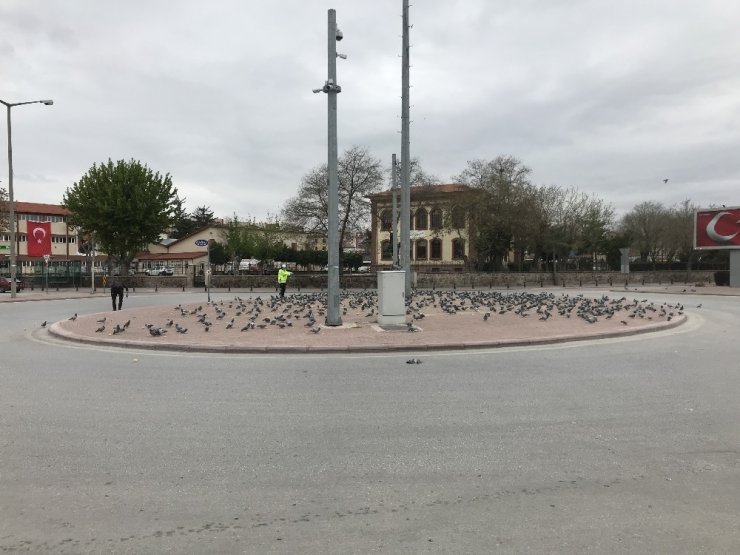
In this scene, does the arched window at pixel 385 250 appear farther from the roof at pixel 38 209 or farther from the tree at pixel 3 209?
the roof at pixel 38 209

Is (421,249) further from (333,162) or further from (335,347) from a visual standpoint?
(335,347)

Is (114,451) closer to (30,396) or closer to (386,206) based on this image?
(30,396)

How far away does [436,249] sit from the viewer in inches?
2512

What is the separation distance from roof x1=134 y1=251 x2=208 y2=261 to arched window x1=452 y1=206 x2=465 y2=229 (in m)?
37.8

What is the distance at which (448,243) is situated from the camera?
63.0m

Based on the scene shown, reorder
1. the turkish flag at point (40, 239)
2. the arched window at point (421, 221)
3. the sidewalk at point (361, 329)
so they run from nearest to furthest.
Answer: the sidewalk at point (361, 329)
the turkish flag at point (40, 239)
the arched window at point (421, 221)

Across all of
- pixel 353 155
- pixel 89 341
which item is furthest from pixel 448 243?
pixel 89 341

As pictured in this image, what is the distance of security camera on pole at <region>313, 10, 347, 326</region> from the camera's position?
41.4ft

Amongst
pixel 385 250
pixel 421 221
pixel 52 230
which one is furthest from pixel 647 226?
pixel 52 230

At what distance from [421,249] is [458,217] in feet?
67.6

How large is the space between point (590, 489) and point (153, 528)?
9.88 feet

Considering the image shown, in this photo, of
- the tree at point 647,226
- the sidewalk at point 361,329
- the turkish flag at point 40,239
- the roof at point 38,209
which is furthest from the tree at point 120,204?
the tree at point 647,226

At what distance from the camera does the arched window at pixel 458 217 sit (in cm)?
4341

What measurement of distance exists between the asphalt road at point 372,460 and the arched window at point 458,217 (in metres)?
35.8
